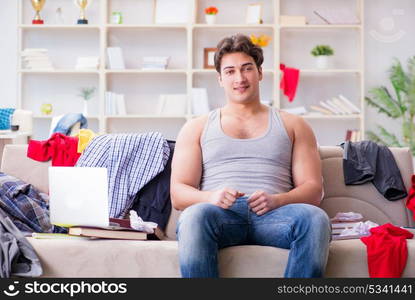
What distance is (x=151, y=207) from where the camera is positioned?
3092 millimetres

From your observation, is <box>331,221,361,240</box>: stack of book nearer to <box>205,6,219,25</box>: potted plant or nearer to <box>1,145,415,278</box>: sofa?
<box>1,145,415,278</box>: sofa

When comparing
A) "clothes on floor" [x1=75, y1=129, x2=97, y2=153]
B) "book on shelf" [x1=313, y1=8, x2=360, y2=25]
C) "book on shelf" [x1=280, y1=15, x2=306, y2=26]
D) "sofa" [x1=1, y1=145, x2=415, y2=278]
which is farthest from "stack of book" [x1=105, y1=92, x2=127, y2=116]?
"sofa" [x1=1, y1=145, x2=415, y2=278]

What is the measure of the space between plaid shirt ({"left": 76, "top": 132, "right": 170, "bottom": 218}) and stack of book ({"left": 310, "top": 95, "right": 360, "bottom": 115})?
11.9ft

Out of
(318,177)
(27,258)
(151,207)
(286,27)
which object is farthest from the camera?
(286,27)

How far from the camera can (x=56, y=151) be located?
3252 millimetres

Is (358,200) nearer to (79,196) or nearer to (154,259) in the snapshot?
(154,259)

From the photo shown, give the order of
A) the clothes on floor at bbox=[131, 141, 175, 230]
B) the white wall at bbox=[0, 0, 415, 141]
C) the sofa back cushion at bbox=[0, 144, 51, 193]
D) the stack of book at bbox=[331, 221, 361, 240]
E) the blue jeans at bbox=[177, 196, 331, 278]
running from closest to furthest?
the blue jeans at bbox=[177, 196, 331, 278] < the stack of book at bbox=[331, 221, 361, 240] < the clothes on floor at bbox=[131, 141, 175, 230] < the sofa back cushion at bbox=[0, 144, 51, 193] < the white wall at bbox=[0, 0, 415, 141]

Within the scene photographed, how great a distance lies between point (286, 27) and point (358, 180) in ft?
12.0

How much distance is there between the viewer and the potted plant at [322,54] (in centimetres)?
662

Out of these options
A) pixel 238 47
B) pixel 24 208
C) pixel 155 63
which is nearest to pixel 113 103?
pixel 155 63

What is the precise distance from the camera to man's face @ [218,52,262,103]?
2.84 meters

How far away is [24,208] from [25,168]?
0.35 metres

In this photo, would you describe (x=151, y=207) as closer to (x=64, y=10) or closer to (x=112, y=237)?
(x=112, y=237)

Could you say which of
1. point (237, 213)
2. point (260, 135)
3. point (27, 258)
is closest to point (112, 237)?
point (27, 258)
